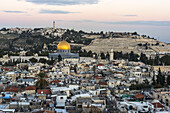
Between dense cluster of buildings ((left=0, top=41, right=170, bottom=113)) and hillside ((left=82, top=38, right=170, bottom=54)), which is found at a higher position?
dense cluster of buildings ((left=0, top=41, right=170, bottom=113))

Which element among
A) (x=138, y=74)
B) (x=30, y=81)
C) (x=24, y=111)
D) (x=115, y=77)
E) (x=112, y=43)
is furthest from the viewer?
(x=112, y=43)

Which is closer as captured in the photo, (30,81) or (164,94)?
(164,94)

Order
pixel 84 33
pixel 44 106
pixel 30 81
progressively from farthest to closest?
pixel 84 33 < pixel 30 81 < pixel 44 106

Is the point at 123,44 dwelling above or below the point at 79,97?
below

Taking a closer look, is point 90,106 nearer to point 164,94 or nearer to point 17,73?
point 164,94

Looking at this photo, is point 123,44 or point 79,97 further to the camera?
point 123,44

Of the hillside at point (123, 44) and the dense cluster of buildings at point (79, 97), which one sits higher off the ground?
the dense cluster of buildings at point (79, 97)

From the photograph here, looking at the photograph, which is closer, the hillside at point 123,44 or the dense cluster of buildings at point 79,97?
the dense cluster of buildings at point 79,97

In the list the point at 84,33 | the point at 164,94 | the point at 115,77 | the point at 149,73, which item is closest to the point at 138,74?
the point at 149,73

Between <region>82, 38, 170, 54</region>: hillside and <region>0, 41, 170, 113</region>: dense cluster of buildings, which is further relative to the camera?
<region>82, 38, 170, 54</region>: hillside
